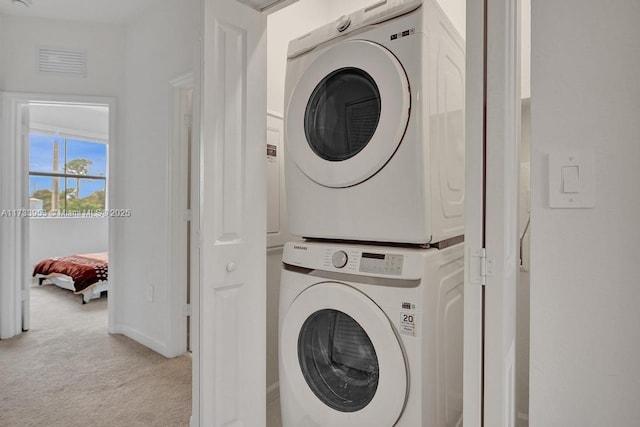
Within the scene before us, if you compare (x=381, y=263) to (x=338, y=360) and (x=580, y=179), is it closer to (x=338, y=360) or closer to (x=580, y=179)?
(x=338, y=360)

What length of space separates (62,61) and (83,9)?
0.51 m

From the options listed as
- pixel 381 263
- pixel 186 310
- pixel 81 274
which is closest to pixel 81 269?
pixel 81 274

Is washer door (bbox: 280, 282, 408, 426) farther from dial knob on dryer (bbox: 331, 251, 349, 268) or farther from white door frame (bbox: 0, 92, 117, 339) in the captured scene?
white door frame (bbox: 0, 92, 117, 339)

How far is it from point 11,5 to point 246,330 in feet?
11.4

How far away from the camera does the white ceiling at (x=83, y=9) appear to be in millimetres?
3041

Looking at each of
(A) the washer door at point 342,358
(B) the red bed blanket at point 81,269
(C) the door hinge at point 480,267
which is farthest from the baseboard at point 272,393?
(B) the red bed blanket at point 81,269

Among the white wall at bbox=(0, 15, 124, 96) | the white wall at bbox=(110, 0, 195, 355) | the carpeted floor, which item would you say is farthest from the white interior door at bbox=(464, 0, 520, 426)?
the white wall at bbox=(0, 15, 124, 96)

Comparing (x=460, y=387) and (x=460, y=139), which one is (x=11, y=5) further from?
(x=460, y=387)

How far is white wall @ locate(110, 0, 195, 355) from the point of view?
9.59 ft

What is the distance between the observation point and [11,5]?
3.09 meters

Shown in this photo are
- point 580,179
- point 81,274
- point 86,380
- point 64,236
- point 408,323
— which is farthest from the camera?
point 64,236

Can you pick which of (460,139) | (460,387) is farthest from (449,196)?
(460,387)

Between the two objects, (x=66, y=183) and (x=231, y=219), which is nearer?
(x=231, y=219)

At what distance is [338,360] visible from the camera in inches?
61.2
